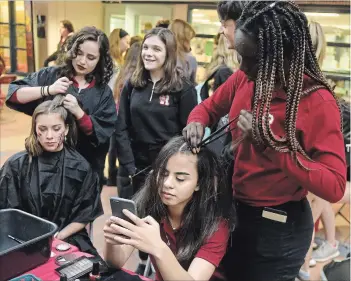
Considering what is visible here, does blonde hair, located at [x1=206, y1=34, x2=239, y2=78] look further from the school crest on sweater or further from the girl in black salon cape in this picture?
the girl in black salon cape

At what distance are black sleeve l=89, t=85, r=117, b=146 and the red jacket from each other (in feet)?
2.58

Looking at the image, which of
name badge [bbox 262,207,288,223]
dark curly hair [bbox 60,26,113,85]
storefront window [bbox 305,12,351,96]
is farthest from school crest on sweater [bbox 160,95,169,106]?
storefront window [bbox 305,12,351,96]

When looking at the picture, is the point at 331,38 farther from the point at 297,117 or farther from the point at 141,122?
the point at 297,117

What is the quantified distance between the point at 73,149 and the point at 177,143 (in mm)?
707

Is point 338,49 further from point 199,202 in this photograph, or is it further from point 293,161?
point 293,161

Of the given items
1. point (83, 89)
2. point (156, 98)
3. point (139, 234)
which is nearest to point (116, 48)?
point (156, 98)

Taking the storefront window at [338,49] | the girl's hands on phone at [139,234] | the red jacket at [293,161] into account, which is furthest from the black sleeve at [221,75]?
the storefront window at [338,49]

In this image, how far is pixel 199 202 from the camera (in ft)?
4.00

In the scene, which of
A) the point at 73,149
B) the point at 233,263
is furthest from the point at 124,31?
the point at 233,263

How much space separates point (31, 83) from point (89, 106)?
28 centimetres

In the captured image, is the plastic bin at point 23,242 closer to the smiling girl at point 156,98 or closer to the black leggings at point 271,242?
the black leggings at point 271,242

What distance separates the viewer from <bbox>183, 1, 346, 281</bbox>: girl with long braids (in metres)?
0.93

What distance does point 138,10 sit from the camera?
3305 millimetres

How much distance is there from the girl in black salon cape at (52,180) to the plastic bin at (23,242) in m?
0.36
